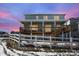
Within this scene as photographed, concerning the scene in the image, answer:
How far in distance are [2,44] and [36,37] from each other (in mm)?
676

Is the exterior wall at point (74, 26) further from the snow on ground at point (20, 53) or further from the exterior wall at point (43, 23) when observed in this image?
the snow on ground at point (20, 53)

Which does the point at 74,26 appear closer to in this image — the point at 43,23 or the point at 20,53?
the point at 43,23

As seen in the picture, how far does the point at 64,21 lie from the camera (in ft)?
21.2

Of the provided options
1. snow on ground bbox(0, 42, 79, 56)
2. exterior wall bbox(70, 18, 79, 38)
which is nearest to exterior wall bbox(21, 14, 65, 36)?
exterior wall bbox(70, 18, 79, 38)

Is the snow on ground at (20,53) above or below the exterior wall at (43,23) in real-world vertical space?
below

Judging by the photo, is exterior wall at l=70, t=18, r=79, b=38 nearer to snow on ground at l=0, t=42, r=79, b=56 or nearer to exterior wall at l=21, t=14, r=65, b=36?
exterior wall at l=21, t=14, r=65, b=36

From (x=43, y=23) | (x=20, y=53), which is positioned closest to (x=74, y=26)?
(x=43, y=23)

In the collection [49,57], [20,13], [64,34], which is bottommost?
[49,57]

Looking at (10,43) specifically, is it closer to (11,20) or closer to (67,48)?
(11,20)

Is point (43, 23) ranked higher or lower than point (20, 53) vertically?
higher

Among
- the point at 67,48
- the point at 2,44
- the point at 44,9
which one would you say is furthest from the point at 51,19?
the point at 2,44

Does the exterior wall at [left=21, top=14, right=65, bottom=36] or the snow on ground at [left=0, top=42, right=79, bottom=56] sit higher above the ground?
the exterior wall at [left=21, top=14, right=65, bottom=36]

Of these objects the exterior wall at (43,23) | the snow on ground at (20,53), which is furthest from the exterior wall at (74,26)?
the snow on ground at (20,53)

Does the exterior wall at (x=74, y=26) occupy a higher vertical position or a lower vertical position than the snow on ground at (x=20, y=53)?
higher
